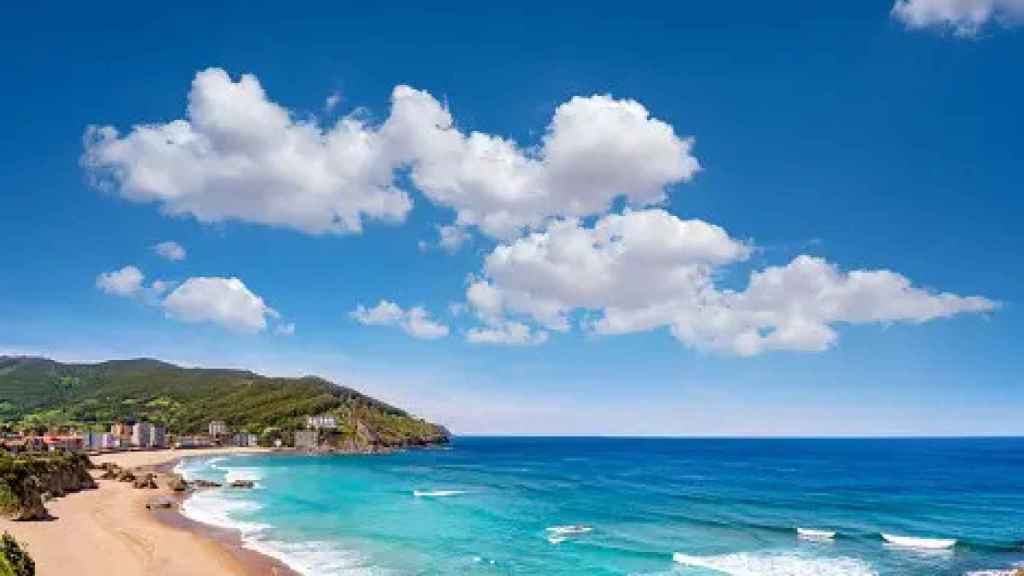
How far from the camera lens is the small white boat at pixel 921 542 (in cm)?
5800

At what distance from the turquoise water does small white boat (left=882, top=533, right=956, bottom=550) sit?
81cm

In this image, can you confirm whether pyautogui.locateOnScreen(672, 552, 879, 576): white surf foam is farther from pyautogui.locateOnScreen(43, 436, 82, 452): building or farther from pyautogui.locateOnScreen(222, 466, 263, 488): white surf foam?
pyautogui.locateOnScreen(43, 436, 82, 452): building

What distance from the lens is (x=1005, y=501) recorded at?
3600 inches

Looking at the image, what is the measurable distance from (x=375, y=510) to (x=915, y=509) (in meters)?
55.6

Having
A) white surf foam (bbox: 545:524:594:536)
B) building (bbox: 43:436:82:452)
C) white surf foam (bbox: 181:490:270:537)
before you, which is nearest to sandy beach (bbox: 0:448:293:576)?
white surf foam (bbox: 181:490:270:537)

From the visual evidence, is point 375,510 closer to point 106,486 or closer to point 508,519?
point 508,519

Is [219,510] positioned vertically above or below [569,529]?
below

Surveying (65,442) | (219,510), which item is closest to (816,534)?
(219,510)

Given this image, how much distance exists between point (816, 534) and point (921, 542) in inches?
292

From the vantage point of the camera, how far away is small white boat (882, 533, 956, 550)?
190ft

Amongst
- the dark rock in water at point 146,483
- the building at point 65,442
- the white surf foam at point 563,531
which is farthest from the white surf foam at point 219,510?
the building at point 65,442

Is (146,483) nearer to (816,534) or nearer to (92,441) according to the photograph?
(816,534)

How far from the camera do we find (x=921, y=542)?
196 ft

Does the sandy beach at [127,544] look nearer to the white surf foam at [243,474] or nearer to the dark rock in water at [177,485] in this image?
the dark rock in water at [177,485]
